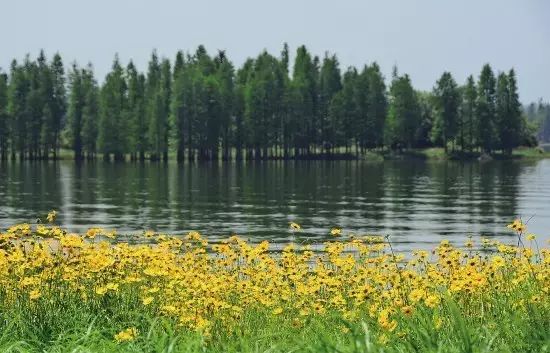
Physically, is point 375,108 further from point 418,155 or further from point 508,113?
point 508,113

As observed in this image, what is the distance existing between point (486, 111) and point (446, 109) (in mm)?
7639

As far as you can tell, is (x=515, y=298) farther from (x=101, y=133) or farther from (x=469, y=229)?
(x=101, y=133)

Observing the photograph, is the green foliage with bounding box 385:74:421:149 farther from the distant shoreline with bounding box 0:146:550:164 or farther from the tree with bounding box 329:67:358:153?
the tree with bounding box 329:67:358:153

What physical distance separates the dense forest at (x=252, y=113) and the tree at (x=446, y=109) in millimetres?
185

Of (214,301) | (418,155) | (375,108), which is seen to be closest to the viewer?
(214,301)

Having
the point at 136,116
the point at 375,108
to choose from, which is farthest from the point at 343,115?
the point at 136,116

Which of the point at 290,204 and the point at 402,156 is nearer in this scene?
the point at 290,204

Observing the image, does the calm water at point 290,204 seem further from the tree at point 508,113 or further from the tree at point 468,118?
the tree at point 508,113

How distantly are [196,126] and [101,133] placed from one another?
16.6 m

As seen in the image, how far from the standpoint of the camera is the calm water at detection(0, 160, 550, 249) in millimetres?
41062

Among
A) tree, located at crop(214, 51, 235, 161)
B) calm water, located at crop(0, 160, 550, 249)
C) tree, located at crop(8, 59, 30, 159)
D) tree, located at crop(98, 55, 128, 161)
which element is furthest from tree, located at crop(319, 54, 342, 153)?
calm water, located at crop(0, 160, 550, 249)

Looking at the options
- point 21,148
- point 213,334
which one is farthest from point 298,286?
point 21,148

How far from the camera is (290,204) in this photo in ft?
183

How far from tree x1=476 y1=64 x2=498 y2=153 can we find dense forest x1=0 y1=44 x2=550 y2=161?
0.18 metres
